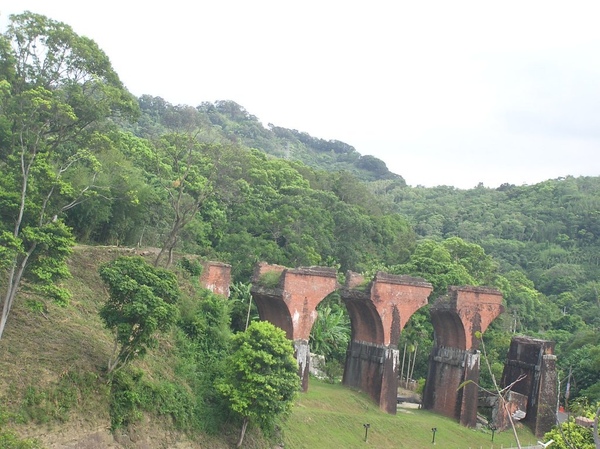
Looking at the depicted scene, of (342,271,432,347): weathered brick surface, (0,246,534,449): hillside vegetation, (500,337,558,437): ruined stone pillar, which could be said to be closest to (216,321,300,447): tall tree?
(0,246,534,449): hillside vegetation

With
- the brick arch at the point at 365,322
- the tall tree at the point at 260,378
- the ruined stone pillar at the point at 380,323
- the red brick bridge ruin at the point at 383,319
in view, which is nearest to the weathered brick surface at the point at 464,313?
the red brick bridge ruin at the point at 383,319

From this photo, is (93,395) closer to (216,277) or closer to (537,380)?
(216,277)

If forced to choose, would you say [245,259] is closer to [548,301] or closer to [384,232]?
[384,232]

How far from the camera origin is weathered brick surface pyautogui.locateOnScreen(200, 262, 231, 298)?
2353 centimetres

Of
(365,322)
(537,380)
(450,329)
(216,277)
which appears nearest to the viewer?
(216,277)

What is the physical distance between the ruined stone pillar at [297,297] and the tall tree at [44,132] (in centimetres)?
763

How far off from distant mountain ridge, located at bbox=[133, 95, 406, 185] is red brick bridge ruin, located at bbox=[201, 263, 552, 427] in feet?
160

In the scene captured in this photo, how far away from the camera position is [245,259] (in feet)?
107

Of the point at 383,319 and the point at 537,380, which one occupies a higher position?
the point at 383,319

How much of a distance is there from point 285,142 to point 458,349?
70135 mm

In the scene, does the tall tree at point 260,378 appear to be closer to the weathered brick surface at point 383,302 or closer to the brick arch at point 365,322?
the weathered brick surface at point 383,302

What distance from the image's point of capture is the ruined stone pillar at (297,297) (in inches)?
935

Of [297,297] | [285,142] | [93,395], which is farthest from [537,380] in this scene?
[285,142]

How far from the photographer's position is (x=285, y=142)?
313ft
